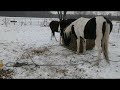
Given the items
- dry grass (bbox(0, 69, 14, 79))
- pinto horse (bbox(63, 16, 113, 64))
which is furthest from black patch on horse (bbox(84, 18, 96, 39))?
dry grass (bbox(0, 69, 14, 79))

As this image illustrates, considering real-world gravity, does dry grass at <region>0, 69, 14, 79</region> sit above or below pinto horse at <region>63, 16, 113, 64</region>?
below

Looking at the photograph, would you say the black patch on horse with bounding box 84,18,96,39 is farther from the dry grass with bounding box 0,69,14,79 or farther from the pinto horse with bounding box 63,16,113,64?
the dry grass with bounding box 0,69,14,79

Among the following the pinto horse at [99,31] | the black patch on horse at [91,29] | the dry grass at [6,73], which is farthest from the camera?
the black patch on horse at [91,29]

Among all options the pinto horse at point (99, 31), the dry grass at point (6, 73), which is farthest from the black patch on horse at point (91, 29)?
the dry grass at point (6, 73)

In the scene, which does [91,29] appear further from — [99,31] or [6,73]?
[6,73]

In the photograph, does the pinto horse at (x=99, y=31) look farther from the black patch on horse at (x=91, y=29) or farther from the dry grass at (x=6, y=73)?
the dry grass at (x=6, y=73)

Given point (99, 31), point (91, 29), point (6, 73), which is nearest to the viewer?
point (6, 73)

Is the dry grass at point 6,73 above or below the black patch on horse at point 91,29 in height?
below

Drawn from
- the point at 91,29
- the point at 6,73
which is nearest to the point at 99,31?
the point at 91,29

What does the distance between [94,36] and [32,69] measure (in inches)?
94.2
